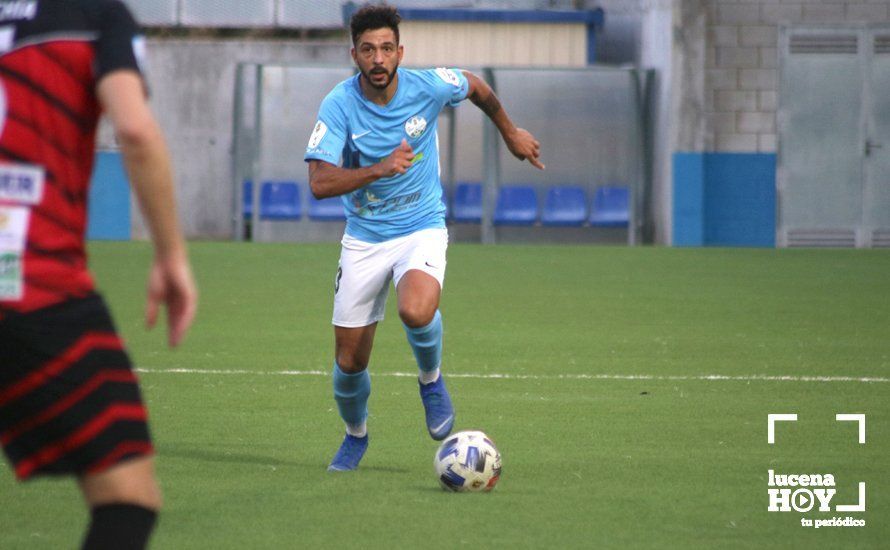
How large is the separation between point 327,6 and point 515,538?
24264 millimetres

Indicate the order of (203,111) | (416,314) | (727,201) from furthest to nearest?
1. (203,111)
2. (727,201)
3. (416,314)

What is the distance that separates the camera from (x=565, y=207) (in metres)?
26.4

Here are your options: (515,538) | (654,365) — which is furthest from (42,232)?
(654,365)

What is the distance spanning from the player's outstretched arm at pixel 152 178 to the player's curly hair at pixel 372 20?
145 inches

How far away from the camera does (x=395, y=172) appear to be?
20.6ft

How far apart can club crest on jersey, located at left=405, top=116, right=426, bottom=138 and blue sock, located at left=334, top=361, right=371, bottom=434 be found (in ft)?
3.53

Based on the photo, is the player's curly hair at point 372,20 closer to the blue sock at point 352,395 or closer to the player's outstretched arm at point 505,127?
the player's outstretched arm at point 505,127

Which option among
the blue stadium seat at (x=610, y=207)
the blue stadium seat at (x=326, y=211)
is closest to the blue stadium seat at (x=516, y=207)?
the blue stadium seat at (x=610, y=207)

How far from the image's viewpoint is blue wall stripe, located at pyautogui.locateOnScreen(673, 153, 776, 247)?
83.5ft

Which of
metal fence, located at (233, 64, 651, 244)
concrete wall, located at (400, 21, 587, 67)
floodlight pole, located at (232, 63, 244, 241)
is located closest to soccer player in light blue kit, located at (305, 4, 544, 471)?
metal fence, located at (233, 64, 651, 244)

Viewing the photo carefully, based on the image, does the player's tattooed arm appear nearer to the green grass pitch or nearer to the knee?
the knee

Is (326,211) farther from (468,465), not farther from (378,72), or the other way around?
(468,465)

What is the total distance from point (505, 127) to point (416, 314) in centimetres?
109

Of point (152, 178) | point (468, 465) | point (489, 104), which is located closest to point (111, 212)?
point (489, 104)
